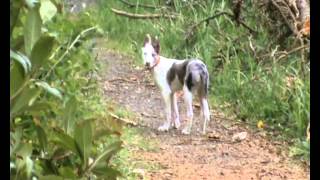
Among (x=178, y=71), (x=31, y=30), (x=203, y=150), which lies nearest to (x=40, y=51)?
(x=31, y=30)

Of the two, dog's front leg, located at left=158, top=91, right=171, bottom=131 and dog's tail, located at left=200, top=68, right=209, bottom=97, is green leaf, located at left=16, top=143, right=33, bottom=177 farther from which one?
dog's front leg, located at left=158, top=91, right=171, bottom=131

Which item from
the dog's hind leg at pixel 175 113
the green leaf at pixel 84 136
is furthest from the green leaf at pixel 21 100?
the dog's hind leg at pixel 175 113

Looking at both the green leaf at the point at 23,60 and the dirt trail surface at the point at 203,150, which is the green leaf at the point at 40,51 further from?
the dirt trail surface at the point at 203,150

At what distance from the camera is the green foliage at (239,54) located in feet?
23.7

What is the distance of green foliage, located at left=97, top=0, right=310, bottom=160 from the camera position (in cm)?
723

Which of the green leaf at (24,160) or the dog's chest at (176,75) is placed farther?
the dog's chest at (176,75)

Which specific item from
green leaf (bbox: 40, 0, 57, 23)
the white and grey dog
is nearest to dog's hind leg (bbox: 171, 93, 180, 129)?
the white and grey dog

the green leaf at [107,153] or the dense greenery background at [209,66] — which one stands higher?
the dense greenery background at [209,66]

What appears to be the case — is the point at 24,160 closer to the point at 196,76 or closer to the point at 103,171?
the point at 103,171

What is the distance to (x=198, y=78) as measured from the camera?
22.2 feet

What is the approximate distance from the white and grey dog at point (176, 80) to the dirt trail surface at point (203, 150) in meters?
0.18

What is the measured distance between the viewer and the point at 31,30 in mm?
1103

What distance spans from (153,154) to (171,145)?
0.35 meters
